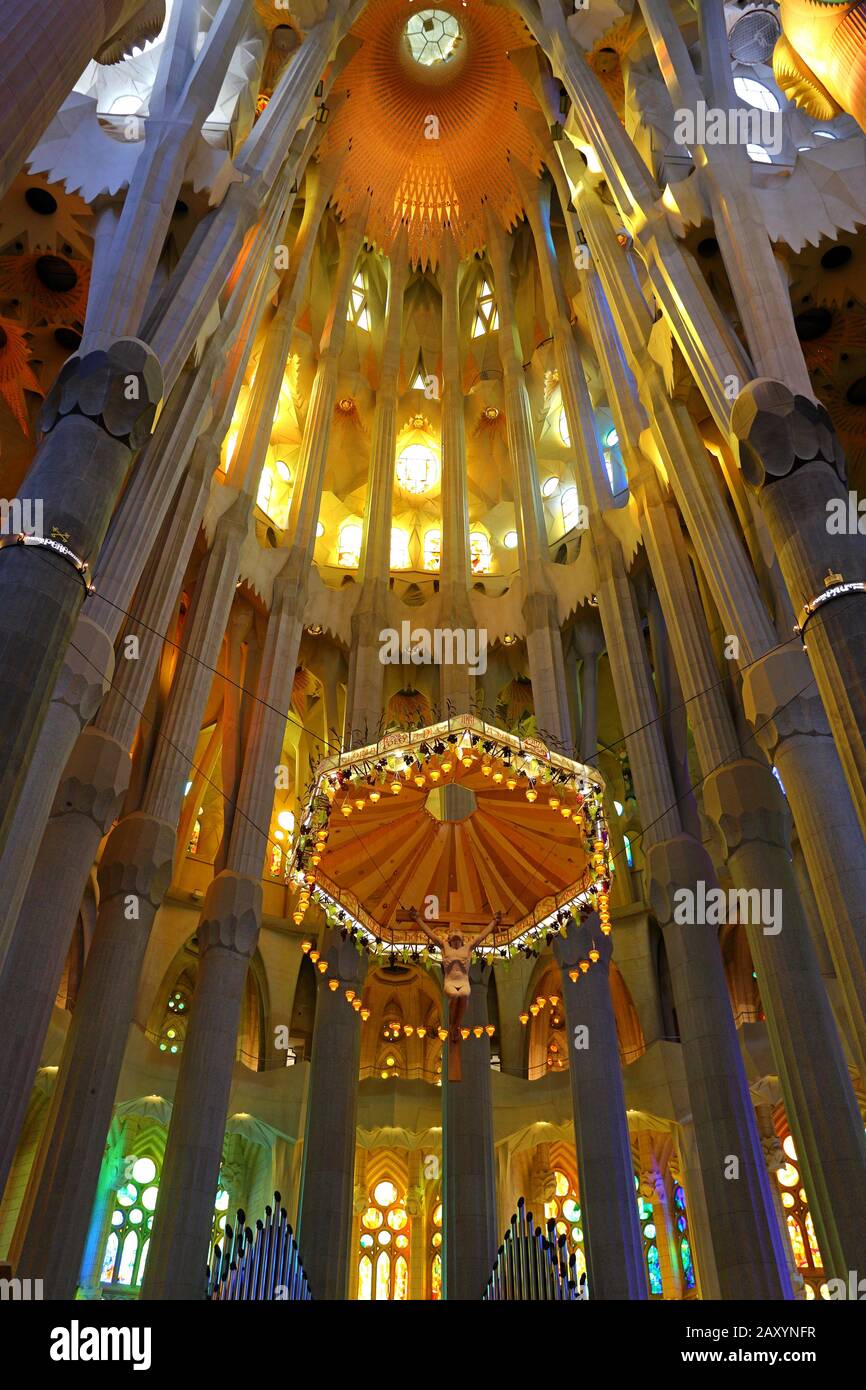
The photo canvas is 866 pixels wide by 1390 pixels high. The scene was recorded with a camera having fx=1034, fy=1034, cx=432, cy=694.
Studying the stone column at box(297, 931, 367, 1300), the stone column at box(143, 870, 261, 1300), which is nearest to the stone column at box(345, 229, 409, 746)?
the stone column at box(143, 870, 261, 1300)

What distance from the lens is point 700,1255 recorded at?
1828cm

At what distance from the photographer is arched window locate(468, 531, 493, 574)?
2694cm

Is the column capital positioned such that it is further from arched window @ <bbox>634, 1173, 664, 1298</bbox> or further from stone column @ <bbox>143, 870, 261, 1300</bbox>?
arched window @ <bbox>634, 1173, 664, 1298</bbox>

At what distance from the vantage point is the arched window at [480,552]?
26941 millimetres

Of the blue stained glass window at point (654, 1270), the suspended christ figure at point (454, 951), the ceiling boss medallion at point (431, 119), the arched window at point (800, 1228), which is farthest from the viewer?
the ceiling boss medallion at point (431, 119)

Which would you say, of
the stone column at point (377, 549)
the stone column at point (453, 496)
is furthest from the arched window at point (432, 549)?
the stone column at point (377, 549)

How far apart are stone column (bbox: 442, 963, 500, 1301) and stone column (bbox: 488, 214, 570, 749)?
5.71 metres

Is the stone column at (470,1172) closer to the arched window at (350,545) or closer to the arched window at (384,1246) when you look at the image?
the arched window at (384,1246)

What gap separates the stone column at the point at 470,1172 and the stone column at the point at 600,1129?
1.70m

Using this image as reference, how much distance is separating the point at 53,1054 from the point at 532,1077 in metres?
10.6

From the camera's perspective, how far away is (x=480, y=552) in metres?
27.3

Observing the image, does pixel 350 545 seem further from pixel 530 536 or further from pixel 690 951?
pixel 690 951
